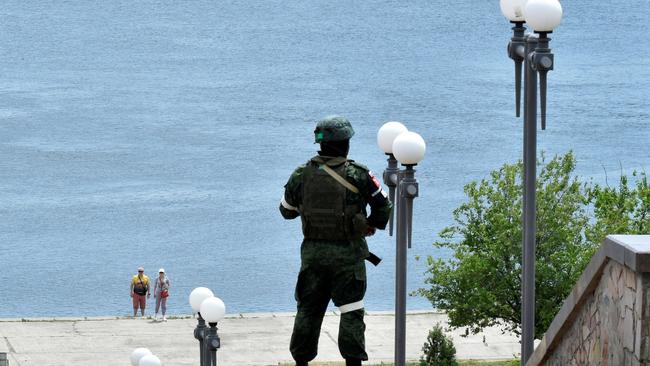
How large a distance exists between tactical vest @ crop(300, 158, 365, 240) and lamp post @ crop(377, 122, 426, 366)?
68.1 inches

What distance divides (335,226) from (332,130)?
A: 74cm

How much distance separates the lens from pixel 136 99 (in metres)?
70.4

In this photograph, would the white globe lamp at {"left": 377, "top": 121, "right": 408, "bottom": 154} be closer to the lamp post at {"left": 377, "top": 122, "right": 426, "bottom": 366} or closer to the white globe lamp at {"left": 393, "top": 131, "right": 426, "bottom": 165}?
the lamp post at {"left": 377, "top": 122, "right": 426, "bottom": 366}

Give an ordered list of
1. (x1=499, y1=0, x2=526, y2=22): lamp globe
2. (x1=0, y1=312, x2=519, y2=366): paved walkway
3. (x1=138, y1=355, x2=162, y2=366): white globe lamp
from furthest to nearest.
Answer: (x1=0, y1=312, x2=519, y2=366): paved walkway < (x1=138, y1=355, x2=162, y2=366): white globe lamp < (x1=499, y1=0, x2=526, y2=22): lamp globe

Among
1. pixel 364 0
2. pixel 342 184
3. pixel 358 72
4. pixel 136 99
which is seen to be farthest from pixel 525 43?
pixel 364 0

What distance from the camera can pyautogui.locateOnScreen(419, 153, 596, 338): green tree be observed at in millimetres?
22875

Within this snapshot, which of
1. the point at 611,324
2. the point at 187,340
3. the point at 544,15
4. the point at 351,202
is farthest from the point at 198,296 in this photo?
the point at 187,340

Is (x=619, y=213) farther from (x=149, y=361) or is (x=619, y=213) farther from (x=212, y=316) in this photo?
(x=212, y=316)

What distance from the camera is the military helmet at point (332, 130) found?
11.5 m

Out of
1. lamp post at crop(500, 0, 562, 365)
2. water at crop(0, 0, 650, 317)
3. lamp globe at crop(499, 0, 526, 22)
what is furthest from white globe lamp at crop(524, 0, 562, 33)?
water at crop(0, 0, 650, 317)

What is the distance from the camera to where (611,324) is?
341 inches

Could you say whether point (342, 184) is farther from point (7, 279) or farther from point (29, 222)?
point (29, 222)

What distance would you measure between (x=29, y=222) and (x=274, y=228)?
8548mm

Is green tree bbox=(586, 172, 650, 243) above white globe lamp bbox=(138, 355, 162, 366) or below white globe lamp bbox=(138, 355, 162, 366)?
above
